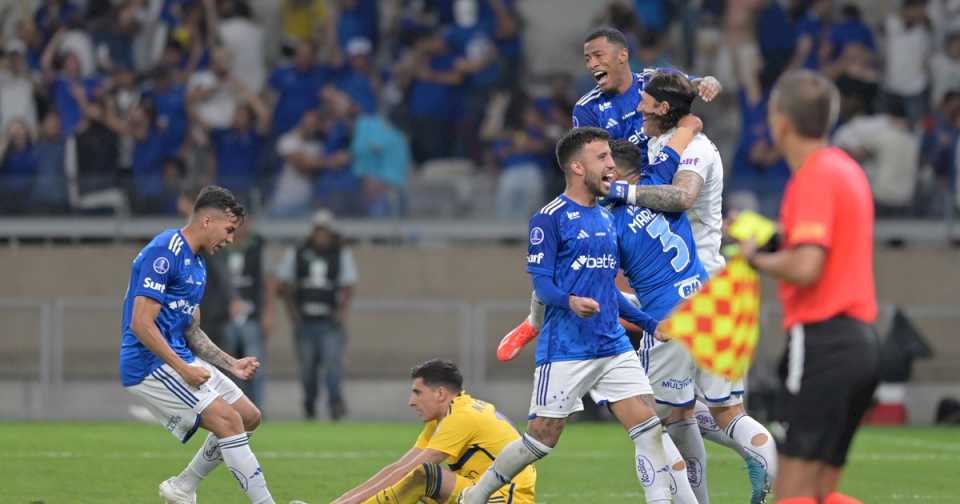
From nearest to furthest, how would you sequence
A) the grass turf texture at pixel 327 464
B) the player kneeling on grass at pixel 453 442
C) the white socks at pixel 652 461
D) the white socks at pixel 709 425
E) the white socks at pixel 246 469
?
the white socks at pixel 652 461 < the player kneeling on grass at pixel 453 442 < the white socks at pixel 246 469 < the white socks at pixel 709 425 < the grass turf texture at pixel 327 464

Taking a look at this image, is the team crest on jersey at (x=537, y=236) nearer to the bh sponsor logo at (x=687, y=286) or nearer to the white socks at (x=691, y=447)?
the bh sponsor logo at (x=687, y=286)

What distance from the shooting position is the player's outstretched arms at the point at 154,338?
9281mm

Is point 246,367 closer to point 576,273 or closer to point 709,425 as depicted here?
point 576,273

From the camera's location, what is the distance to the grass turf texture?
1112cm

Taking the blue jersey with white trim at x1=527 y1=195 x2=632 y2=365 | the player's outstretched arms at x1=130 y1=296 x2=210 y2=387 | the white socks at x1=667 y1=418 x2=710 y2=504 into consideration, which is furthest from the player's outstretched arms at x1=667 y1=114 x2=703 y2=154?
the player's outstretched arms at x1=130 y1=296 x2=210 y2=387

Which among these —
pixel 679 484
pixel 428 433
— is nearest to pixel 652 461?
pixel 679 484

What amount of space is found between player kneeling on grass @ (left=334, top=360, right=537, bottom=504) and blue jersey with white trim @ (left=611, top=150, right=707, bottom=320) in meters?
1.14

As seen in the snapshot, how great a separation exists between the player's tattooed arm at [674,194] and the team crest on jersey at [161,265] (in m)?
2.81

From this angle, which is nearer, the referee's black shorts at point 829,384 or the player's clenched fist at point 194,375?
the referee's black shorts at point 829,384

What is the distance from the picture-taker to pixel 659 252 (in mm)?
9109

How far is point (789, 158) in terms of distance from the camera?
6555 millimetres

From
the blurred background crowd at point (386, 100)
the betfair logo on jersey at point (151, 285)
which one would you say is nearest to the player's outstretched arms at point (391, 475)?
the betfair logo on jersey at point (151, 285)

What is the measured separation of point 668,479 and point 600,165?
5.63 ft

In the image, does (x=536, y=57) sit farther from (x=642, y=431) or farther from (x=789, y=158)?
(x=789, y=158)
